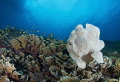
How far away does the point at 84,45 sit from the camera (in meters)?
2.09

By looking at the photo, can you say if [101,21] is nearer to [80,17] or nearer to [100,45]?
[80,17]

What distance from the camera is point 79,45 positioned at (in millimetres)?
2117

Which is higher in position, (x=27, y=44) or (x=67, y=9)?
(x=67, y=9)

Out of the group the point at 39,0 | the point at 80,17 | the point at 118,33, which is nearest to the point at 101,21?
the point at 80,17

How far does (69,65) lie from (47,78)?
86cm

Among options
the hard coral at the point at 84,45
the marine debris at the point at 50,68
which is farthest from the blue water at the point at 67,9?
the hard coral at the point at 84,45

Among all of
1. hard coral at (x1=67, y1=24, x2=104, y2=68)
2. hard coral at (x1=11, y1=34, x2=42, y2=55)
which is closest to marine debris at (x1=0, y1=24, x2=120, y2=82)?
hard coral at (x1=11, y1=34, x2=42, y2=55)

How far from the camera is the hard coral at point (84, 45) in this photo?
2.10 meters

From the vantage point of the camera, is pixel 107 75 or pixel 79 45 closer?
pixel 79 45

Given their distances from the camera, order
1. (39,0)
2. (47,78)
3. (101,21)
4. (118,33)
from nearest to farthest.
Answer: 1. (47,78)
2. (39,0)
3. (101,21)
4. (118,33)

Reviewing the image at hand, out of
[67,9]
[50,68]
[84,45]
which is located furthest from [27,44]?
[67,9]

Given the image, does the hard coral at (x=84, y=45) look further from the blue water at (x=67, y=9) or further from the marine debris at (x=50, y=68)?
the blue water at (x=67, y=9)

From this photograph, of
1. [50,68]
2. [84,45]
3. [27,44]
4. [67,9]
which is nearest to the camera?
[84,45]

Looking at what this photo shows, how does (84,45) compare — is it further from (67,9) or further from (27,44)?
(67,9)
